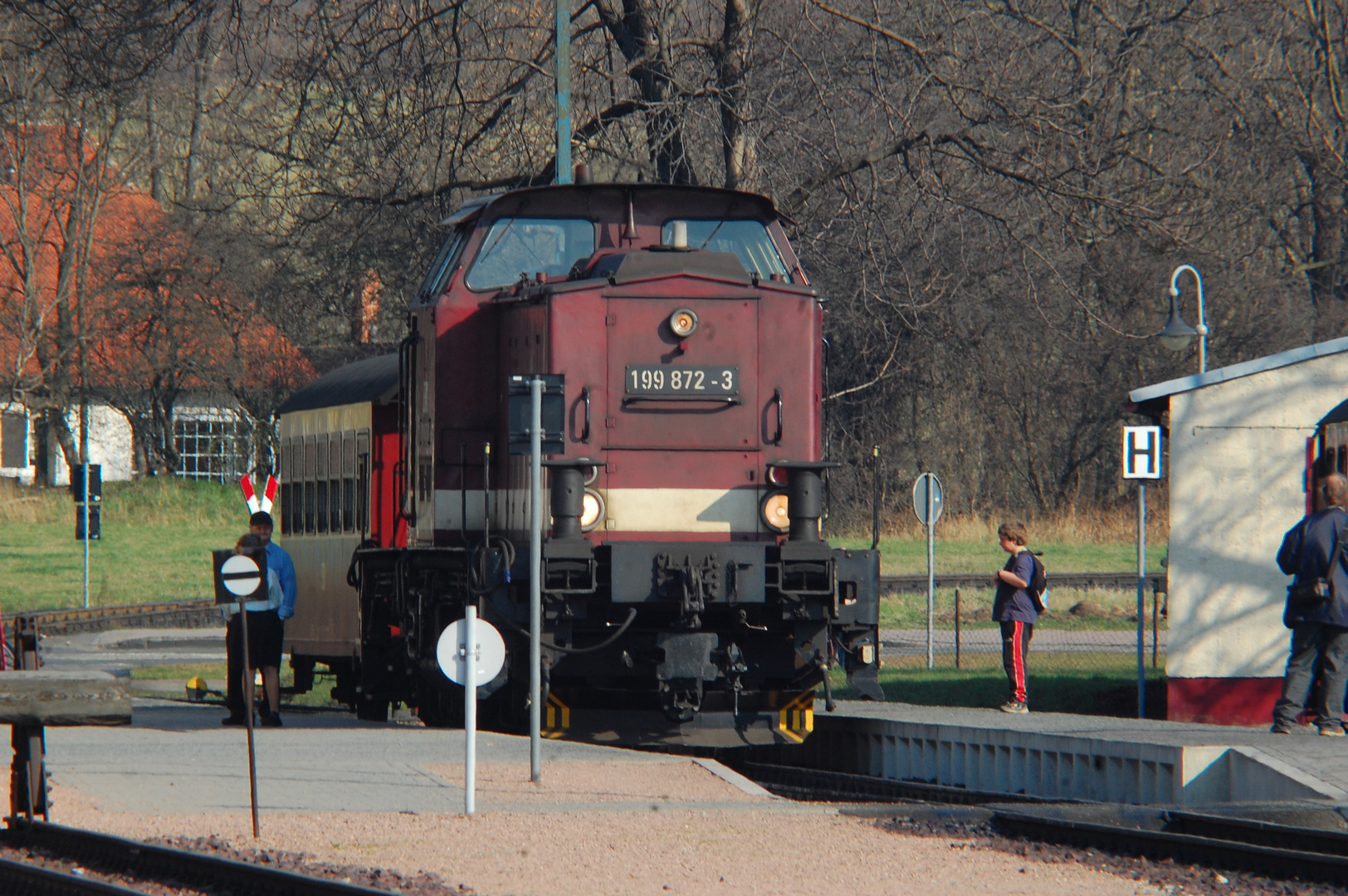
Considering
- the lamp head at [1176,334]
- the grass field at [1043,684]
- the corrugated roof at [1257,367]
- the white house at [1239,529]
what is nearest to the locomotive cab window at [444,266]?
the grass field at [1043,684]

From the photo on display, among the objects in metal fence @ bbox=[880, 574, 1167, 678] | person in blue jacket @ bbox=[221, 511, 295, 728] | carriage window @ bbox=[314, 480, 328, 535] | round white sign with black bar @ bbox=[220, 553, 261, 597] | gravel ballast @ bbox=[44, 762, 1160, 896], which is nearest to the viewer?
gravel ballast @ bbox=[44, 762, 1160, 896]

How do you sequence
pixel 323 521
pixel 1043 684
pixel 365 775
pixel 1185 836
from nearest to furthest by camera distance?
pixel 1185 836
pixel 365 775
pixel 323 521
pixel 1043 684

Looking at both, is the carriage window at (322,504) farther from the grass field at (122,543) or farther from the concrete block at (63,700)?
the grass field at (122,543)

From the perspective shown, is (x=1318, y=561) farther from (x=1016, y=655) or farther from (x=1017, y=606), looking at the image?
(x=1017, y=606)

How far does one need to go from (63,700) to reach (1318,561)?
8.47 metres

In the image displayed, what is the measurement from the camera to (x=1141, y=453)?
1652cm

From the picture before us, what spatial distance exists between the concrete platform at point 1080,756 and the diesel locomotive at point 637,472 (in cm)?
143


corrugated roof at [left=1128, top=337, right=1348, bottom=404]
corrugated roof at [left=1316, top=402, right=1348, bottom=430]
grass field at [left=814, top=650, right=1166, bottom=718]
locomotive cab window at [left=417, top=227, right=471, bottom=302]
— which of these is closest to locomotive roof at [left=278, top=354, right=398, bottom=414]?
locomotive cab window at [left=417, top=227, right=471, bottom=302]

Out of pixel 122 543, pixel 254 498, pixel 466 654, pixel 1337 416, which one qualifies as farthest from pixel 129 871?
pixel 122 543

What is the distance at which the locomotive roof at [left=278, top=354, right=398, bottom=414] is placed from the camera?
48.6 feet

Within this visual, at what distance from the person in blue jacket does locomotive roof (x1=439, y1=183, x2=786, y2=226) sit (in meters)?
3.66

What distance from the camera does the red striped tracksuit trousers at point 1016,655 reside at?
1549cm

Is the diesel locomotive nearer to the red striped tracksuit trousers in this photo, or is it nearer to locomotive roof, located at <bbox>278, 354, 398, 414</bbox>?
Result: locomotive roof, located at <bbox>278, 354, 398, 414</bbox>

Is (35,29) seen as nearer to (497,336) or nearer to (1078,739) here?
(497,336)
